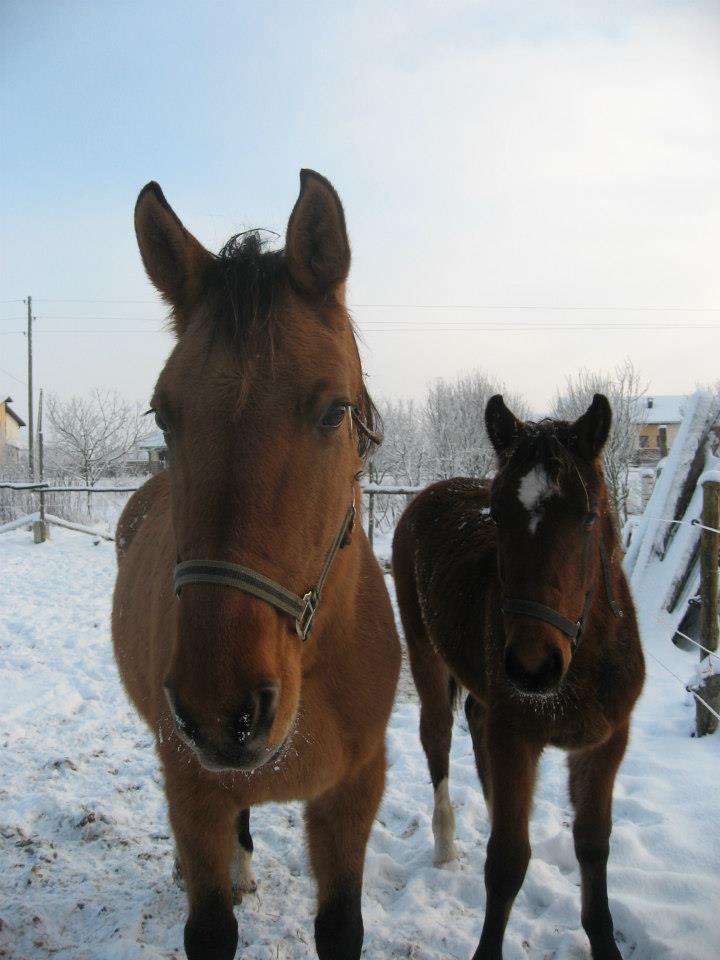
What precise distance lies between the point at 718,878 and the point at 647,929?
0.52 meters

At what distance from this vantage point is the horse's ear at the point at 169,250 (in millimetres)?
1714

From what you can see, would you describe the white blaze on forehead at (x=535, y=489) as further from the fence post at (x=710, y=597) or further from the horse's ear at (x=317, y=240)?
the fence post at (x=710, y=597)

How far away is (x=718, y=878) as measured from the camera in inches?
116

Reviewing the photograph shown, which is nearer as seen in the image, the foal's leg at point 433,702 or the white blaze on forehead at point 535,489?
the white blaze on forehead at point 535,489

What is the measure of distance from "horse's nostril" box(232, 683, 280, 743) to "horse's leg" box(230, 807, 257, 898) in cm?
216

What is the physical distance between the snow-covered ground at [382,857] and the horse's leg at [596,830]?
0.19 metres

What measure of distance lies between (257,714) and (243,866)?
7.85 ft

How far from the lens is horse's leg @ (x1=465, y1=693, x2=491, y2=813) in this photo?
3525mm

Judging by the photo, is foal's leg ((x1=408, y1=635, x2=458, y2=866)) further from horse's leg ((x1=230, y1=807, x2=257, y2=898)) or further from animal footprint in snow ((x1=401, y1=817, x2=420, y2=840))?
horse's leg ((x1=230, y1=807, x2=257, y2=898))

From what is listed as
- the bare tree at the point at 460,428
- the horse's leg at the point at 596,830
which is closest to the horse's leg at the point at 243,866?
the horse's leg at the point at 596,830

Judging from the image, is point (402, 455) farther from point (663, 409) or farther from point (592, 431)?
point (663, 409)

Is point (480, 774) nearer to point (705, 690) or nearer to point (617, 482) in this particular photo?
point (705, 690)

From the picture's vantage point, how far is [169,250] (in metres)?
1.76

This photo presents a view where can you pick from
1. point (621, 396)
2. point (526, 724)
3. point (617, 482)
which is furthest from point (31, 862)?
point (621, 396)
